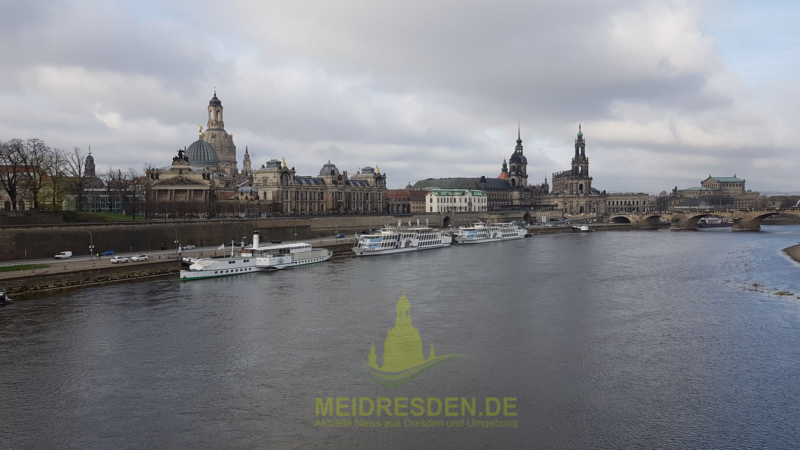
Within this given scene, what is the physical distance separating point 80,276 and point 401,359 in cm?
2981

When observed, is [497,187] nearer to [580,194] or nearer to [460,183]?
[460,183]

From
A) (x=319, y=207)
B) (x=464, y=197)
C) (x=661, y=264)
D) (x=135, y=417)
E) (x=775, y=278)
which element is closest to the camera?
(x=135, y=417)

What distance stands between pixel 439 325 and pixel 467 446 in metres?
14.4

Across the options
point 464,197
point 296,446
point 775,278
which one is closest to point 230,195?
point 464,197

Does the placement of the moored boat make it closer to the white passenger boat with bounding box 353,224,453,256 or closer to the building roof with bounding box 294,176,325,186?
the white passenger boat with bounding box 353,224,453,256

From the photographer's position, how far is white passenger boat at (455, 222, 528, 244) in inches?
3727

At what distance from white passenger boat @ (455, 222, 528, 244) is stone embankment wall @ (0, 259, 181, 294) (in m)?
52.8

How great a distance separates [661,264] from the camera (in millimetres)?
60812

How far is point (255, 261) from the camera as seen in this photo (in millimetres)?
54688

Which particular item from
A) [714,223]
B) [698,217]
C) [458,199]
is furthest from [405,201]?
[714,223]

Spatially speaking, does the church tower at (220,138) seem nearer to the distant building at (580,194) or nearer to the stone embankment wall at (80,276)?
the stone embankment wall at (80,276)

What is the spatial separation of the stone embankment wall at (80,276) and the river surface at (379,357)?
1.38m

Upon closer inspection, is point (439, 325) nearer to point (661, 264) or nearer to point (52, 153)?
point (661, 264)

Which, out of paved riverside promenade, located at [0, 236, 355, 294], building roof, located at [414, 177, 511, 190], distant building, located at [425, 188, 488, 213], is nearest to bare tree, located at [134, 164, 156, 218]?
paved riverside promenade, located at [0, 236, 355, 294]
